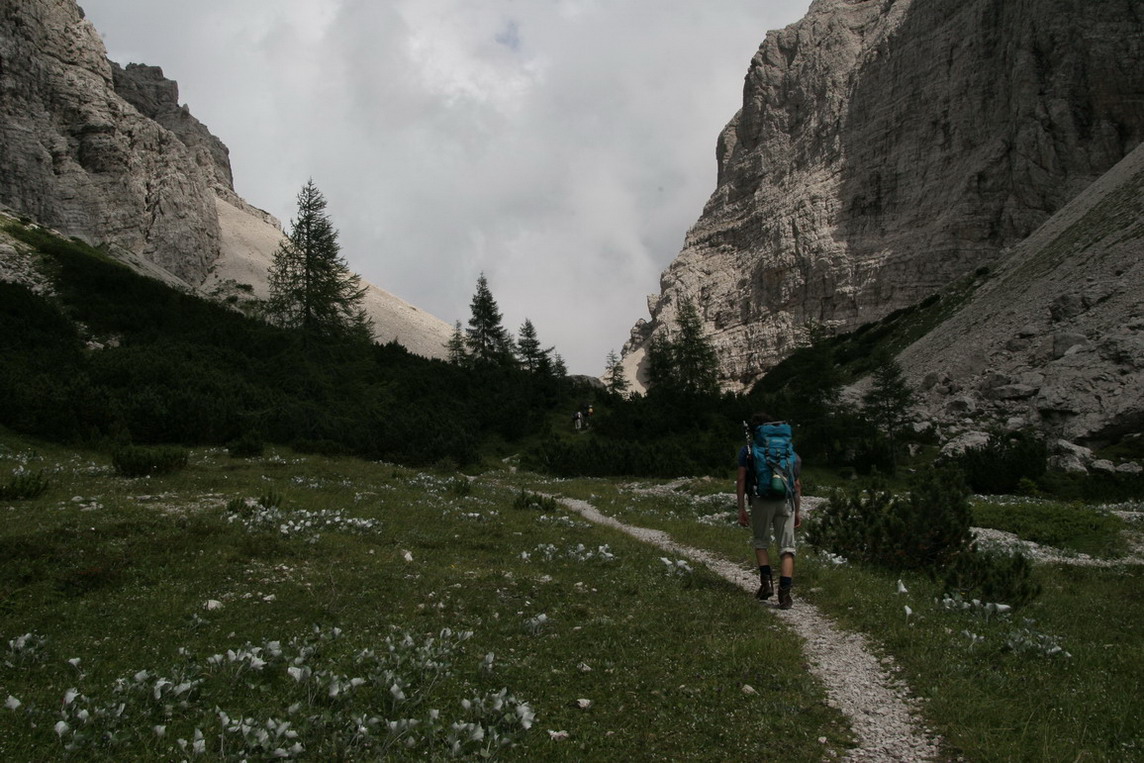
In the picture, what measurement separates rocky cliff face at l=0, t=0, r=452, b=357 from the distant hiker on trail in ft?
266

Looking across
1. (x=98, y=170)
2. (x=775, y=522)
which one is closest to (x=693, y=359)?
(x=775, y=522)

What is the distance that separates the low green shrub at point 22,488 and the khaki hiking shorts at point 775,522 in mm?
15206

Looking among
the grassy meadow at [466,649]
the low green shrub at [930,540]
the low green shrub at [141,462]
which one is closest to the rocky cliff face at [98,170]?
the low green shrub at [141,462]

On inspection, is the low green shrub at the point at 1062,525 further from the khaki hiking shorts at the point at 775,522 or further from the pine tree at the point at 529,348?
the pine tree at the point at 529,348

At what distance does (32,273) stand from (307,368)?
20108 mm

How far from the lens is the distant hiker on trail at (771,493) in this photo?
9688 mm

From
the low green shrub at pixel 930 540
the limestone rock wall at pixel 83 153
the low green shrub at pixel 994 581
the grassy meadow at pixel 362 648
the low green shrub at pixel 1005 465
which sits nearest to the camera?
the grassy meadow at pixel 362 648

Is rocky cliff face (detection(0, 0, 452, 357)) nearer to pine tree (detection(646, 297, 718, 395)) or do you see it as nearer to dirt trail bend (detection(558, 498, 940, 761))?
pine tree (detection(646, 297, 718, 395))

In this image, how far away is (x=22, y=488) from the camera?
13.9 metres

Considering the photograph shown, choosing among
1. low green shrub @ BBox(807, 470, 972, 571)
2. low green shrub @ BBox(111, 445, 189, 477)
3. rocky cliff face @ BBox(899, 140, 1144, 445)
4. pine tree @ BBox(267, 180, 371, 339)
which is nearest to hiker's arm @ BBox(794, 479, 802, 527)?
A: low green shrub @ BBox(807, 470, 972, 571)

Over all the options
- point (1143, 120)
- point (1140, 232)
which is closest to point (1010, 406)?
point (1140, 232)

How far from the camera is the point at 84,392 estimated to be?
79.5ft

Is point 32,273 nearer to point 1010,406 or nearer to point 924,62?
Answer: point 1010,406

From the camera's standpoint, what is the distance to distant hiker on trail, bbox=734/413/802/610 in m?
9.69
